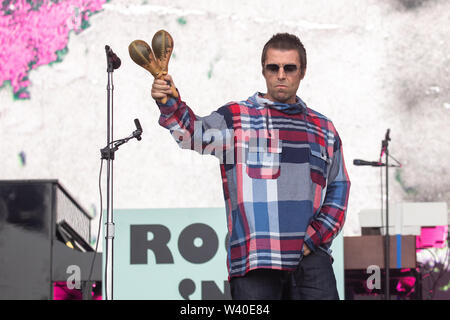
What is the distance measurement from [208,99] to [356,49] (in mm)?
1563

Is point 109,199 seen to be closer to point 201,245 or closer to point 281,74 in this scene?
point 201,245

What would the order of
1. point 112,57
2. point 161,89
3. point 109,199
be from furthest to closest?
point 112,57, point 109,199, point 161,89

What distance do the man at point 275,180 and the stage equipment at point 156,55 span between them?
23mm

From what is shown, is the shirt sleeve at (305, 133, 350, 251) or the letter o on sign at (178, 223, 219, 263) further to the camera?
the letter o on sign at (178, 223, 219, 263)

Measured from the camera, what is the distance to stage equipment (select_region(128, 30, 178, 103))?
5.61ft

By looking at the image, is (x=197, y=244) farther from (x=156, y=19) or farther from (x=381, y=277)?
(x=156, y=19)

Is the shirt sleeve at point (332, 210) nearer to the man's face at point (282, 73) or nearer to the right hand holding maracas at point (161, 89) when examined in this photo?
the man's face at point (282, 73)

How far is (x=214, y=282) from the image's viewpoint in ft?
11.7

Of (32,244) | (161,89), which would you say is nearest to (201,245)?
(32,244)

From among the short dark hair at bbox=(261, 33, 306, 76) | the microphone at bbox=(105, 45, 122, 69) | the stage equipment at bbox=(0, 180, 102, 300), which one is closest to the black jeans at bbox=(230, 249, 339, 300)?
the short dark hair at bbox=(261, 33, 306, 76)

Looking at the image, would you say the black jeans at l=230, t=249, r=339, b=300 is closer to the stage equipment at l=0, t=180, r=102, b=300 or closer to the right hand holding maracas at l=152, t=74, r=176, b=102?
the right hand holding maracas at l=152, t=74, r=176, b=102

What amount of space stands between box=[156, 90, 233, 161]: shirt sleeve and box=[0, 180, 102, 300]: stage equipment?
2.40 m

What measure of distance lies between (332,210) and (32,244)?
2.57m

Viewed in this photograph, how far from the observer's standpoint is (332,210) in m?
1.90
